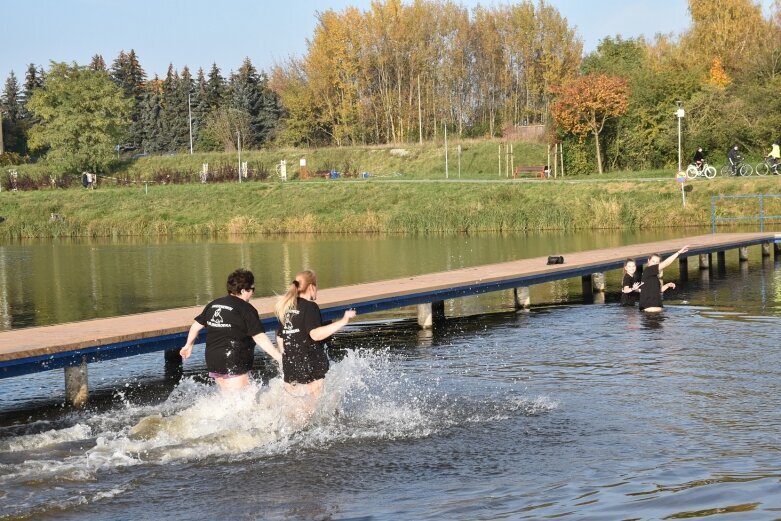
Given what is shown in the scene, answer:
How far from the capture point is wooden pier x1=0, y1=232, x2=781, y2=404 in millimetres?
13641

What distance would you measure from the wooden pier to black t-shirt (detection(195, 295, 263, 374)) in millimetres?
3291

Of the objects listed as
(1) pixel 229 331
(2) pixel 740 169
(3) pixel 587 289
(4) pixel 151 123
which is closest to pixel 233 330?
(1) pixel 229 331

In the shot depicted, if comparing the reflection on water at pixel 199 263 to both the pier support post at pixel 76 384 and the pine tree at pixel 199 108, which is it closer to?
the pier support post at pixel 76 384

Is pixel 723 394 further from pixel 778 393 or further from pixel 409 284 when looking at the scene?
pixel 409 284

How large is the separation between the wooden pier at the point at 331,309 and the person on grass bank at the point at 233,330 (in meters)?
3.28

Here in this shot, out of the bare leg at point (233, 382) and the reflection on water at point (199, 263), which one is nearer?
the bare leg at point (233, 382)

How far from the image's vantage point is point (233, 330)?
1102 centimetres

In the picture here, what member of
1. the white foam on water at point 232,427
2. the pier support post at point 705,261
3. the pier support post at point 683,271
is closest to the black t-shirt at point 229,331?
the white foam on water at point 232,427

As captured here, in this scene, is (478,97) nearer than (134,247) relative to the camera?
No

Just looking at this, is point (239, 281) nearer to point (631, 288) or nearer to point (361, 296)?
point (361, 296)

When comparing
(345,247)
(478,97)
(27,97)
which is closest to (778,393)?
(345,247)

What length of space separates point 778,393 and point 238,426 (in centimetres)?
649

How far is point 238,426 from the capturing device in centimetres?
1159

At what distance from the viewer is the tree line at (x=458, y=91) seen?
6675 cm
